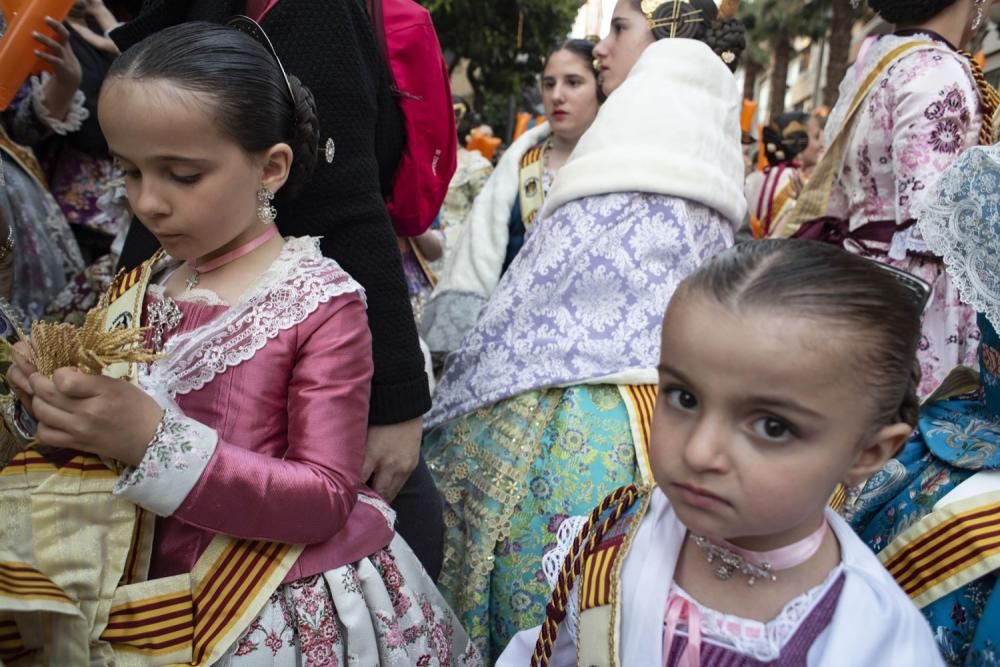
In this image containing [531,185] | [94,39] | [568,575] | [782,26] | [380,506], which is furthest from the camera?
[782,26]

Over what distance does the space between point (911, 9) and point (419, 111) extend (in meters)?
1.95

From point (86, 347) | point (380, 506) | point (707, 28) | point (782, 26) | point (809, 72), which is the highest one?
point (707, 28)

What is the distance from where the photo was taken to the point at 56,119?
10.5 feet

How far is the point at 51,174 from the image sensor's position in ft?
11.5

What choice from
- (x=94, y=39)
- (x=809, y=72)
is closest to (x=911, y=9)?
(x=94, y=39)

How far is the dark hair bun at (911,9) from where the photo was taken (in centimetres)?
298

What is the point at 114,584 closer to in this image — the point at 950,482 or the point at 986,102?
the point at 950,482

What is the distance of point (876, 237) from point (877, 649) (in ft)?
6.92

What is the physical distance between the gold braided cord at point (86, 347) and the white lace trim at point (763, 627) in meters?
0.94

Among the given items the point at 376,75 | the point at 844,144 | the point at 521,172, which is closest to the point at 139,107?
the point at 376,75

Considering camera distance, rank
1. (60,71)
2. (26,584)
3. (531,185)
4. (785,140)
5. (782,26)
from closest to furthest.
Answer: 1. (26,584)
2. (60,71)
3. (531,185)
4. (785,140)
5. (782,26)

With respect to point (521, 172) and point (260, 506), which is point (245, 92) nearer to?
point (260, 506)

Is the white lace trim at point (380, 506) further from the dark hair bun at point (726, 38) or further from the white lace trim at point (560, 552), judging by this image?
the dark hair bun at point (726, 38)

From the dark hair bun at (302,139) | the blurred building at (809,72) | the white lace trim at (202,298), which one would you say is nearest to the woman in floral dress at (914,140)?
the dark hair bun at (302,139)
